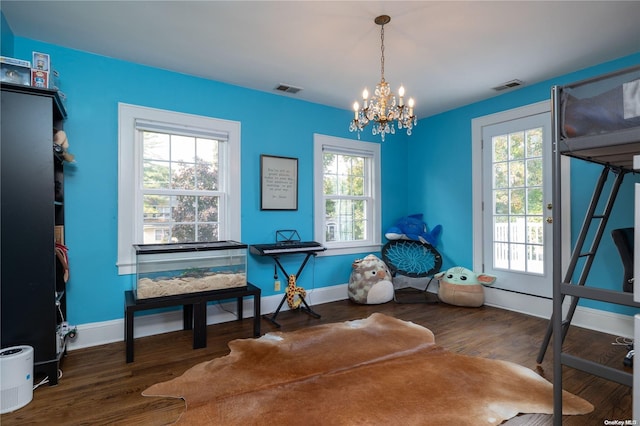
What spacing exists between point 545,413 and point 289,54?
3087mm

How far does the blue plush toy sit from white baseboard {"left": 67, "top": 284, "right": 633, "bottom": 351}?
96 cm

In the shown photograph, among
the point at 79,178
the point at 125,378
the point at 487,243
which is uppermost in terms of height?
the point at 79,178

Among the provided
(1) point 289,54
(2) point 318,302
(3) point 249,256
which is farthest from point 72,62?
(2) point 318,302

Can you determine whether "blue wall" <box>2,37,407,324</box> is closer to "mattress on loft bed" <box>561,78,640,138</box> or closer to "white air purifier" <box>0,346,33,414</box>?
"white air purifier" <box>0,346,33,414</box>

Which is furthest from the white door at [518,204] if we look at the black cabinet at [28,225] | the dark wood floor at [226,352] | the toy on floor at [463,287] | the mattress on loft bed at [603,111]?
the black cabinet at [28,225]

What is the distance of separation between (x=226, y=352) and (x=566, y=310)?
3.28 m

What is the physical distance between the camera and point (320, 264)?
13.4ft

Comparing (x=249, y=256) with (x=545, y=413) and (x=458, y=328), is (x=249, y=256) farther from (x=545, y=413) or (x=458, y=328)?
(x=545, y=413)

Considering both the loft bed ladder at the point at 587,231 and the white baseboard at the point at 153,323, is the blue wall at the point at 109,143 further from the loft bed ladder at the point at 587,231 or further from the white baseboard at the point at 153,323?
the loft bed ladder at the point at 587,231

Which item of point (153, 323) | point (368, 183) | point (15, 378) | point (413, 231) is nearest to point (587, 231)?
point (413, 231)

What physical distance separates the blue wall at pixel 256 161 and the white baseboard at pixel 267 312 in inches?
4.2

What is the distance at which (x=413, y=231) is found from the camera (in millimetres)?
4586

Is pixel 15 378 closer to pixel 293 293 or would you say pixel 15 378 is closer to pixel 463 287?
pixel 293 293

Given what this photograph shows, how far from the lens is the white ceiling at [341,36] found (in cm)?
221
